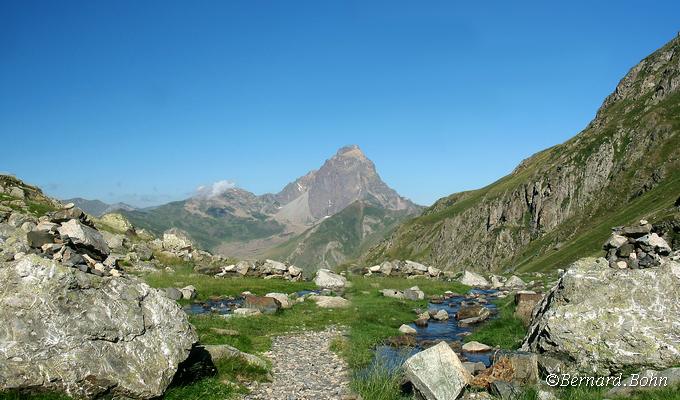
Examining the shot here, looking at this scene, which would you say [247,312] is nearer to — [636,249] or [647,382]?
[647,382]

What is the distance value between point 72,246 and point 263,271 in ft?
103

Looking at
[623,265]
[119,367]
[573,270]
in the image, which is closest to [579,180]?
[623,265]

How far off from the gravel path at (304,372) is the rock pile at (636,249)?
75.4 ft

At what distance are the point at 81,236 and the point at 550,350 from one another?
3852 cm

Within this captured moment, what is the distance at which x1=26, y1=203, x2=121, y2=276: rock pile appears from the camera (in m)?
34.9

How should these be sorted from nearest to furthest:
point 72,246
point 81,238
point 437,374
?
point 437,374
point 72,246
point 81,238

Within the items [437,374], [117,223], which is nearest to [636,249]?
[437,374]

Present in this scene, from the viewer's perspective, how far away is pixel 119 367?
16969 millimetres

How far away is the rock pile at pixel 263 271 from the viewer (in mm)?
66312

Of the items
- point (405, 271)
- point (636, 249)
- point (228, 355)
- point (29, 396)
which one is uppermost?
point (636, 249)

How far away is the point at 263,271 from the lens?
68.1 m

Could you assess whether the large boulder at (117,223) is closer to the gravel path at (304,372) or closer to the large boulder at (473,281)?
the large boulder at (473,281)

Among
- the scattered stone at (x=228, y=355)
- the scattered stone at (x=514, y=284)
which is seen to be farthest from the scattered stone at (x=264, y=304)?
the scattered stone at (x=514, y=284)

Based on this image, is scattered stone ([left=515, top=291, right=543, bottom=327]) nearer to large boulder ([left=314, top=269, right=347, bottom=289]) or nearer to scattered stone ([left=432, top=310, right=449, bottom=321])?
scattered stone ([left=432, top=310, right=449, bottom=321])
